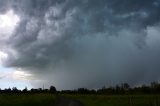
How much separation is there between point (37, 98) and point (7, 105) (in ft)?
33.8

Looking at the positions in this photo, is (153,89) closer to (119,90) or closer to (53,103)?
(119,90)

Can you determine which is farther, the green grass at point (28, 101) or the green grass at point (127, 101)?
the green grass at point (28, 101)

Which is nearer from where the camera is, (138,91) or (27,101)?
(27,101)

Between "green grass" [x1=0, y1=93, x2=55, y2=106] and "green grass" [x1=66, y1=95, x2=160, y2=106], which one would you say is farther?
"green grass" [x1=0, y1=93, x2=55, y2=106]

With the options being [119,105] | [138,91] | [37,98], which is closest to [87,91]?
[138,91]

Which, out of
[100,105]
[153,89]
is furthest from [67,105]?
[153,89]

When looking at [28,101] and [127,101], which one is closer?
[127,101]

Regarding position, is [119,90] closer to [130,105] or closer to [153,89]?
[153,89]

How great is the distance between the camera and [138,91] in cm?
15188

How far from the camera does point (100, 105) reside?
277ft

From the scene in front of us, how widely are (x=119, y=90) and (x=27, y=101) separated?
73196mm

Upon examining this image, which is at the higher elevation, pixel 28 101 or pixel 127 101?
pixel 28 101

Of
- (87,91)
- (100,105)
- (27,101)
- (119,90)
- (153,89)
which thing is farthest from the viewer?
(87,91)

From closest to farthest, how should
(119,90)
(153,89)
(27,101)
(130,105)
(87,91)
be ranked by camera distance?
1. (130,105)
2. (27,101)
3. (153,89)
4. (119,90)
5. (87,91)
